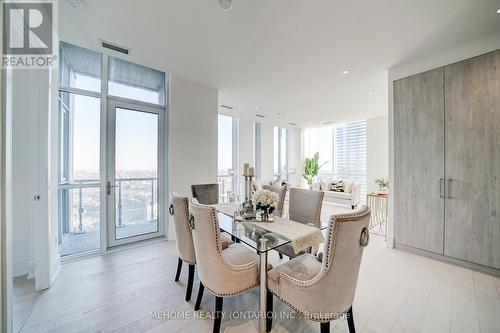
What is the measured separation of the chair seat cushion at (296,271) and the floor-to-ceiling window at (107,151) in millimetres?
2745

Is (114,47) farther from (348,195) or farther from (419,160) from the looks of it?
(348,195)

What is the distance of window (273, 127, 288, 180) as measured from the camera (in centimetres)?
806

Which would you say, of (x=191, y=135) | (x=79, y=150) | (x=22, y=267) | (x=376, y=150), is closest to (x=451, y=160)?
(x=191, y=135)

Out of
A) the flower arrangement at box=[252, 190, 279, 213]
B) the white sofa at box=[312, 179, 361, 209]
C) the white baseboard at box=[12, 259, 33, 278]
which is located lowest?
the white baseboard at box=[12, 259, 33, 278]

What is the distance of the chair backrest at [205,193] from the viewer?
3.04m

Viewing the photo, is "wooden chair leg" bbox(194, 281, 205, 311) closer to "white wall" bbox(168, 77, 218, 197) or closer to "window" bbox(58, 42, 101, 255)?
"white wall" bbox(168, 77, 218, 197)

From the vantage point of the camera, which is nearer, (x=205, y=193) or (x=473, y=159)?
(x=473, y=159)

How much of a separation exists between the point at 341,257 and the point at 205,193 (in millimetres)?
2335

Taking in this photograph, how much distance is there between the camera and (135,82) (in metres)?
3.31

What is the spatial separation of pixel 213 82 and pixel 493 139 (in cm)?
410

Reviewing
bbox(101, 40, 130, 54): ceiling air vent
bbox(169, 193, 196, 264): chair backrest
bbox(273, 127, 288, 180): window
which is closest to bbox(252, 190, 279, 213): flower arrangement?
bbox(169, 193, 196, 264): chair backrest

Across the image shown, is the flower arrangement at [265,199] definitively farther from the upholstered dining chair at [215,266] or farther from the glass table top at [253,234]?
the upholstered dining chair at [215,266]

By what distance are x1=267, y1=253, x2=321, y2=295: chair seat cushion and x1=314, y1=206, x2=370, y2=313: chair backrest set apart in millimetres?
215

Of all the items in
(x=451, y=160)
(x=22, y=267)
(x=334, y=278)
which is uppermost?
(x=451, y=160)
